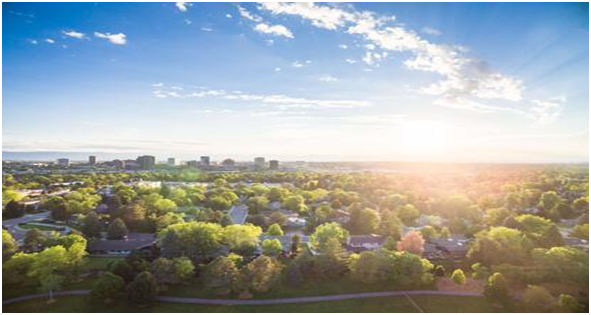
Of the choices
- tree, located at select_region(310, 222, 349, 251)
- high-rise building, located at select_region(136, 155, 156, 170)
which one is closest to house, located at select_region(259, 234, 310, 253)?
tree, located at select_region(310, 222, 349, 251)

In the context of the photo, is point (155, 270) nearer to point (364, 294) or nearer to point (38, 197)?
point (364, 294)

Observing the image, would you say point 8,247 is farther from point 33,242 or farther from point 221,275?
point 221,275

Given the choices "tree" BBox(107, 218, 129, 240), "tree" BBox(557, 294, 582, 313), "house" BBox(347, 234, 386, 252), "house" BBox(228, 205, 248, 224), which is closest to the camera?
"tree" BBox(557, 294, 582, 313)

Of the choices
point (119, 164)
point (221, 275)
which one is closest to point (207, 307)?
point (221, 275)

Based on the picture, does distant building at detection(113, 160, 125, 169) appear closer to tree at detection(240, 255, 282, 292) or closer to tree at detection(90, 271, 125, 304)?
tree at detection(90, 271, 125, 304)

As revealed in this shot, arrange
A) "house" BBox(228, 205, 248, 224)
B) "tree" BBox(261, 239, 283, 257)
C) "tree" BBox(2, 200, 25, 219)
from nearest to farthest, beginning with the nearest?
"tree" BBox(261, 239, 283, 257)
"tree" BBox(2, 200, 25, 219)
"house" BBox(228, 205, 248, 224)

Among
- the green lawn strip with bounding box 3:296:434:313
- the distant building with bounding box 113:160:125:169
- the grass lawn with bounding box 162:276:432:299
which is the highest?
the distant building with bounding box 113:160:125:169

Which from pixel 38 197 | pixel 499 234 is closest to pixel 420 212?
pixel 499 234
